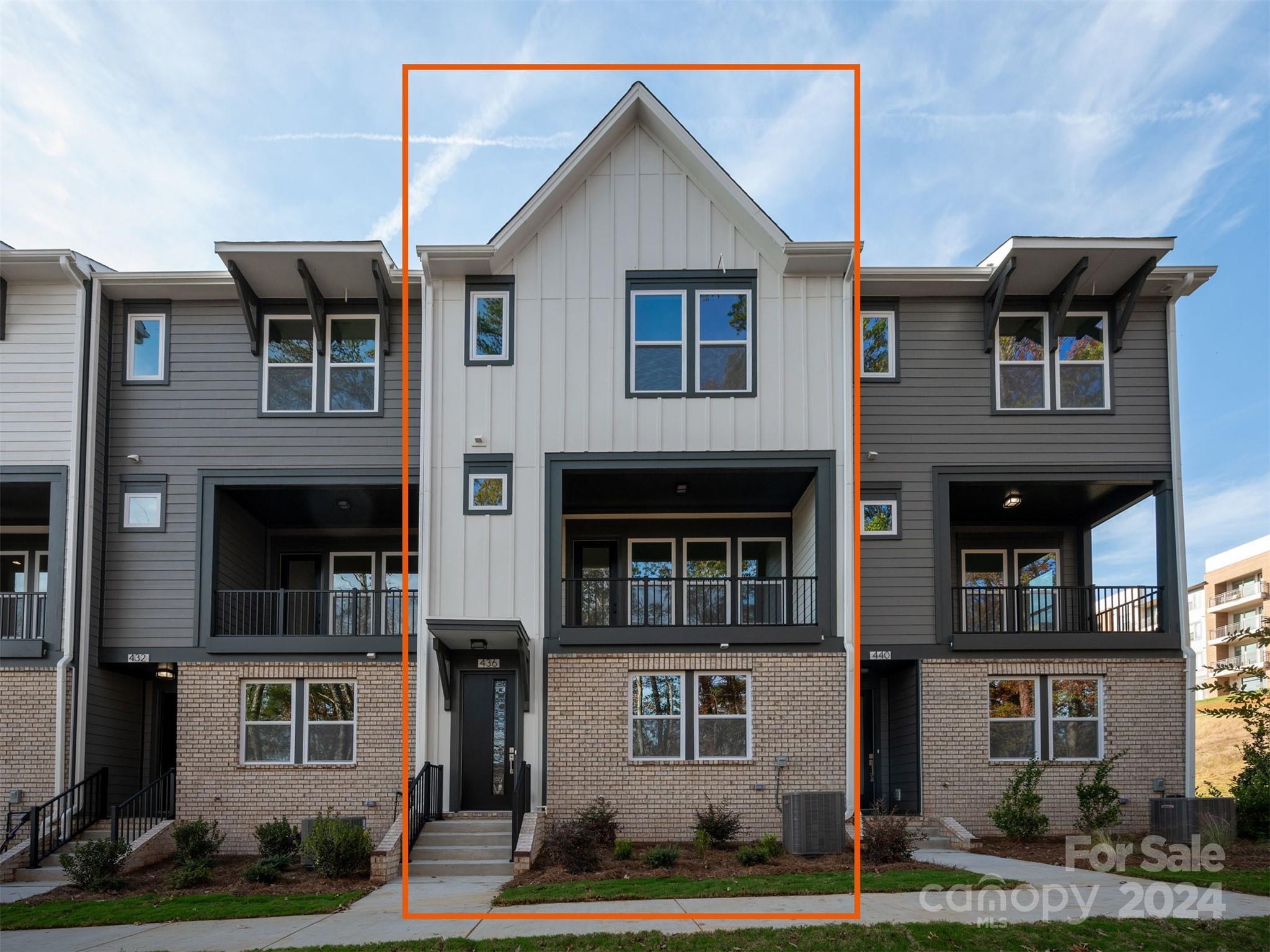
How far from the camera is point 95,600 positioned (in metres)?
18.9

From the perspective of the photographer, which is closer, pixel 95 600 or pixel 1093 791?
pixel 1093 791

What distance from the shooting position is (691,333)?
733 inches

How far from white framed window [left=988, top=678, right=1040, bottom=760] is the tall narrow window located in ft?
21.0

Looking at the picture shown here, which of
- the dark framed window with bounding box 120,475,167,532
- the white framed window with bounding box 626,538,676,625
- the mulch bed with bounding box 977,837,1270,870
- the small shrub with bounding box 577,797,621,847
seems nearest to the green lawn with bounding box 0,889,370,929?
the small shrub with bounding box 577,797,621,847

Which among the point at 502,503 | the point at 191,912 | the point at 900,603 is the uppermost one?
the point at 502,503

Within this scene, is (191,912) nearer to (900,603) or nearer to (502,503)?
(502,503)

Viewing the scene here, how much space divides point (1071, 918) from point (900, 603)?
8247mm

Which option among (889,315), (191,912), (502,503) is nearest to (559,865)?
(191,912)

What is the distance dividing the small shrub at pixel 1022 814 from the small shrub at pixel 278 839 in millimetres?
10214

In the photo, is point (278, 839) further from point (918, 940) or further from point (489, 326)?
point (918, 940)

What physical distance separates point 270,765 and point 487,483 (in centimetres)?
555

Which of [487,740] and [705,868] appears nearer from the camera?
[705,868]

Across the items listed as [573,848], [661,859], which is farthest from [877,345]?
[573,848]

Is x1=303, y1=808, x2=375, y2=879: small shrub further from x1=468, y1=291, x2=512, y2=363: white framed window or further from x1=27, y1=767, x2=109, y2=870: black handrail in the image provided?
x1=468, y1=291, x2=512, y2=363: white framed window
